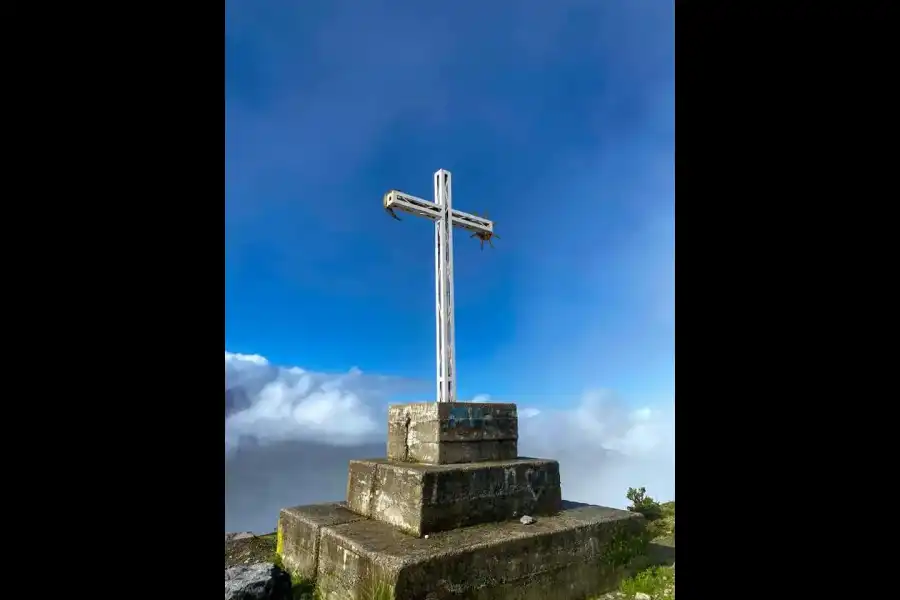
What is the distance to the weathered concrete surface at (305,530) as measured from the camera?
4562 millimetres

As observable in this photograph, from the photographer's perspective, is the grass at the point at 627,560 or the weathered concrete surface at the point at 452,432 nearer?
the grass at the point at 627,560

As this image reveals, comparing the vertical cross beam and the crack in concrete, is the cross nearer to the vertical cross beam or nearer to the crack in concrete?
the vertical cross beam

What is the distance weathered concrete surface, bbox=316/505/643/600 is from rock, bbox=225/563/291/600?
404mm

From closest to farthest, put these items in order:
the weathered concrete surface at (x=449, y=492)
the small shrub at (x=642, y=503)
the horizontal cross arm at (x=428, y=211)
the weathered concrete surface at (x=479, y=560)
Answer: the weathered concrete surface at (x=479, y=560)
the weathered concrete surface at (x=449, y=492)
the horizontal cross arm at (x=428, y=211)
the small shrub at (x=642, y=503)

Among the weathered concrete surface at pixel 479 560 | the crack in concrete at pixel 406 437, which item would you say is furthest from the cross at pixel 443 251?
the weathered concrete surface at pixel 479 560

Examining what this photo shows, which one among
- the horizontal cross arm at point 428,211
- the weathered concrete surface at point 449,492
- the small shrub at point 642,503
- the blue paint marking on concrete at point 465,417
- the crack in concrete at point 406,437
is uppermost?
the horizontal cross arm at point 428,211

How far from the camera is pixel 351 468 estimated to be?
526cm

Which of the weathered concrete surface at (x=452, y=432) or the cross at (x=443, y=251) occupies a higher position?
the cross at (x=443, y=251)

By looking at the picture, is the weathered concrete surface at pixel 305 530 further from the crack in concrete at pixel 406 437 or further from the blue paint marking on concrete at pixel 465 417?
the blue paint marking on concrete at pixel 465 417

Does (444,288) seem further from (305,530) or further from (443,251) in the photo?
(305,530)

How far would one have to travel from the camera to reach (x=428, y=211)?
220 inches

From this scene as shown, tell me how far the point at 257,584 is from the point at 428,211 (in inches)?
152

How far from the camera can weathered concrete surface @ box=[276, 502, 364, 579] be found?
15.0 feet
